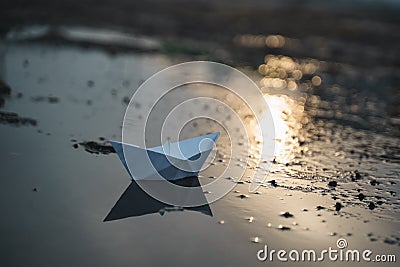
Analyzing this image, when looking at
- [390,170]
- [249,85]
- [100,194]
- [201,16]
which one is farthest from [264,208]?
[201,16]

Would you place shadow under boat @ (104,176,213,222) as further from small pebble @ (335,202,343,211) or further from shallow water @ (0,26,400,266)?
small pebble @ (335,202,343,211)

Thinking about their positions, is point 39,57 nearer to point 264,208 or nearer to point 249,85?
point 249,85

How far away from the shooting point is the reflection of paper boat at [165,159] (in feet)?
21.5

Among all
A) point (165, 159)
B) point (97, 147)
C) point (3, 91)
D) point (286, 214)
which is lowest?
point (286, 214)

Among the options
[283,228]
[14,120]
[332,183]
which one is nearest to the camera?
[283,228]

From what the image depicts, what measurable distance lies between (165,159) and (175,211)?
0.64 metres

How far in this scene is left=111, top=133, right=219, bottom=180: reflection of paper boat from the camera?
655 cm

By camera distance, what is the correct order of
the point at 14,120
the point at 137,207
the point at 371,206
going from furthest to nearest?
the point at 14,120 → the point at 371,206 → the point at 137,207

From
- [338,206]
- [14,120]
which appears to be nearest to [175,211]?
[338,206]

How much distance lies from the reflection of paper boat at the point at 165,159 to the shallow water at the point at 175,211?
0.37m

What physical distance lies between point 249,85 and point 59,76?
4965 mm

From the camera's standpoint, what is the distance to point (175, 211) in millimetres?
6426

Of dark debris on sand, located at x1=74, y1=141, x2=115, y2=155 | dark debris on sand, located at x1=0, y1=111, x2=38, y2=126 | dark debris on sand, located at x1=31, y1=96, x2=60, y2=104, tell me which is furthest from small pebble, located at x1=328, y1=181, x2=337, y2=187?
dark debris on sand, located at x1=31, y1=96, x2=60, y2=104

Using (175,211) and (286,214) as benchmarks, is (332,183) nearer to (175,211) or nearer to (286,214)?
(286,214)
